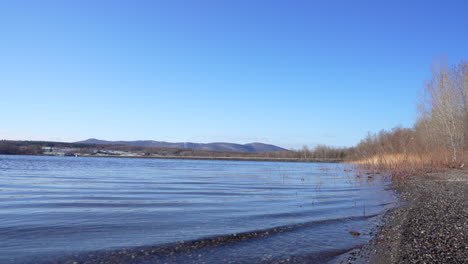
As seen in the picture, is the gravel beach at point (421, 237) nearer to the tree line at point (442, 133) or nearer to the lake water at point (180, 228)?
the lake water at point (180, 228)

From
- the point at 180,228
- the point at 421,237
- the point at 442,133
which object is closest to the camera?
the point at 421,237

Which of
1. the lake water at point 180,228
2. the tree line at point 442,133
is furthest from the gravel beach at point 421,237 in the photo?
the tree line at point 442,133

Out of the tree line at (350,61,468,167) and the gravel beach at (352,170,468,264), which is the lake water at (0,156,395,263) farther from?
the tree line at (350,61,468,167)

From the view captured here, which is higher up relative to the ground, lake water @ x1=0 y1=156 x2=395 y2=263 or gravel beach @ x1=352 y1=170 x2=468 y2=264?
gravel beach @ x1=352 y1=170 x2=468 y2=264

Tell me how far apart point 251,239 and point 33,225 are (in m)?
7.97

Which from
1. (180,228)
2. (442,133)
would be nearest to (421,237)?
(180,228)

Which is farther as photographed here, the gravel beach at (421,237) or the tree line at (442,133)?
the tree line at (442,133)

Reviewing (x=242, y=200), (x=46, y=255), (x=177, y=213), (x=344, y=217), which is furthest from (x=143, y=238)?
(x=242, y=200)

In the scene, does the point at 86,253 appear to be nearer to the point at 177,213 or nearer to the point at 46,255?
the point at 46,255

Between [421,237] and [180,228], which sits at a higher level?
[421,237]

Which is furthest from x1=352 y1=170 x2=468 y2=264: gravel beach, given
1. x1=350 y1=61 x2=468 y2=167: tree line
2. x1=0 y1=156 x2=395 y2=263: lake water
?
x1=350 y1=61 x2=468 y2=167: tree line

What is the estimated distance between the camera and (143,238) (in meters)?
10.7

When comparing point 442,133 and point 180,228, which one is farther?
point 442,133

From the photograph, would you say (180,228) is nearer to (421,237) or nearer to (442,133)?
(421,237)
